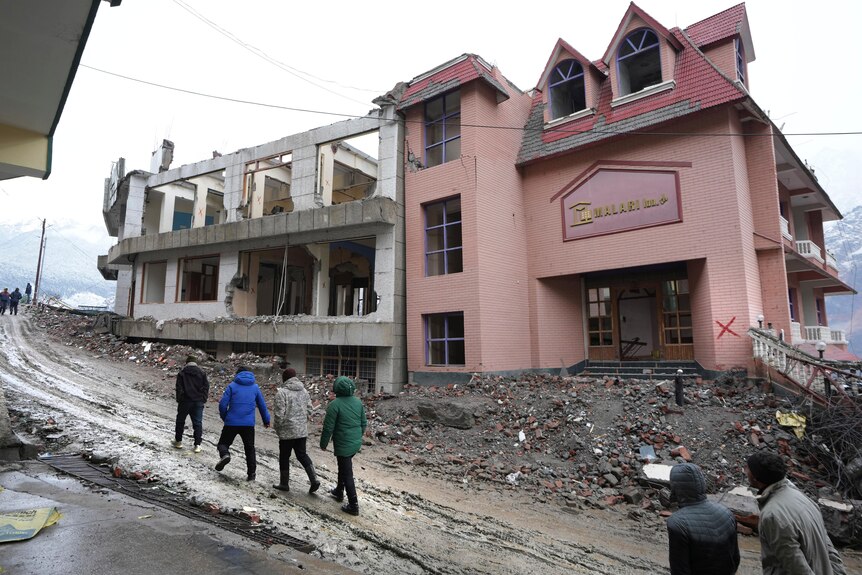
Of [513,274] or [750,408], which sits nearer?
[750,408]

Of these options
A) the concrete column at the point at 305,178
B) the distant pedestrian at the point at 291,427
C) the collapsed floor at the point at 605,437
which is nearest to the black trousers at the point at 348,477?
the distant pedestrian at the point at 291,427

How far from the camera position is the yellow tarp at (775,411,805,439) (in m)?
8.31

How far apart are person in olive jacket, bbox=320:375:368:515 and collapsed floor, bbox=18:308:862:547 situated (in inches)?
135

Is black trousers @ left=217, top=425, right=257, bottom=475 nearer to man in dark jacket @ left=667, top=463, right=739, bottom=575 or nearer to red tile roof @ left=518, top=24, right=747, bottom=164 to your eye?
man in dark jacket @ left=667, top=463, right=739, bottom=575

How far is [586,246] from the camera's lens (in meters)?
14.0

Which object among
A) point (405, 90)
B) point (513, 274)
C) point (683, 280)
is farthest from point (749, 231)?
point (405, 90)

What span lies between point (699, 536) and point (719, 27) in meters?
15.7

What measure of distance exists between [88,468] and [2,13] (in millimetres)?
5689

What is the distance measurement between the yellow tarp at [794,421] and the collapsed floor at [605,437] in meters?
0.10

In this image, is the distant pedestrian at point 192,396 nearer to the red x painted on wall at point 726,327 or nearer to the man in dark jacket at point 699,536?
the man in dark jacket at point 699,536

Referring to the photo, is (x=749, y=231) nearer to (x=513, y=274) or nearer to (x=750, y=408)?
(x=750, y=408)

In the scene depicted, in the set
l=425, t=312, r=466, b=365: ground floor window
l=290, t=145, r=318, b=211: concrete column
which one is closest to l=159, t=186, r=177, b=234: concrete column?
l=290, t=145, r=318, b=211: concrete column

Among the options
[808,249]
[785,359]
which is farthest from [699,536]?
[808,249]

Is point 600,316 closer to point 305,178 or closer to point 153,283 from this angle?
point 305,178
